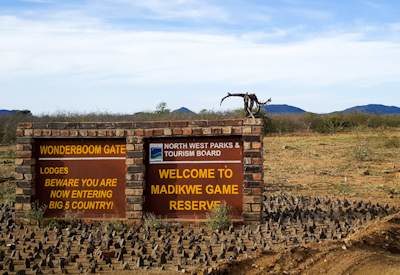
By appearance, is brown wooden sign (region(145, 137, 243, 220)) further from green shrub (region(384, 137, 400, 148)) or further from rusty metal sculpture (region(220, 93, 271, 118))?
green shrub (region(384, 137, 400, 148))

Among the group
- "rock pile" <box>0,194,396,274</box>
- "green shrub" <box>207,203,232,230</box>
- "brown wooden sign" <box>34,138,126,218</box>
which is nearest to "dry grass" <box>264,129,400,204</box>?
"rock pile" <box>0,194,396,274</box>

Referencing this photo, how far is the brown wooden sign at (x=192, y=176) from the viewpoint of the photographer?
11.1 meters

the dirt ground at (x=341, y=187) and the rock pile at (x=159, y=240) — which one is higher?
the dirt ground at (x=341, y=187)

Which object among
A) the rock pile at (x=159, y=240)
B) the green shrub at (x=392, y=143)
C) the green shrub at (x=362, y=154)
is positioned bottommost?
the rock pile at (x=159, y=240)

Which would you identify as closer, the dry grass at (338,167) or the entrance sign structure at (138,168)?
the entrance sign structure at (138,168)

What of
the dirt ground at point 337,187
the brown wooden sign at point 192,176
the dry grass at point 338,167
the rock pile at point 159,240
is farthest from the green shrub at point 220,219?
the dry grass at point 338,167

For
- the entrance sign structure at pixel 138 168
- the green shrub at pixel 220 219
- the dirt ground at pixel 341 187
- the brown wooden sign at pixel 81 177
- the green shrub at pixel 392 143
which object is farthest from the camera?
the green shrub at pixel 392 143

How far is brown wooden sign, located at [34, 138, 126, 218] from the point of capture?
11500 millimetres

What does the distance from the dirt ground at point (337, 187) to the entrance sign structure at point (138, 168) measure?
8.00 feet

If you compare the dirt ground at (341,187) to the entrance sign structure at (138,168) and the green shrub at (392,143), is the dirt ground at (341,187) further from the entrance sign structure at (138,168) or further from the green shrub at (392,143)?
the entrance sign structure at (138,168)

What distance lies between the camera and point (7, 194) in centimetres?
1628

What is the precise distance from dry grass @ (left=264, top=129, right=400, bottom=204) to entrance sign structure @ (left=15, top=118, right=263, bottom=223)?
475cm

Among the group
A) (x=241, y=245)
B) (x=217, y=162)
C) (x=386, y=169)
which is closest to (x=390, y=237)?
(x=241, y=245)

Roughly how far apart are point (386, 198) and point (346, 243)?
24.9 feet
